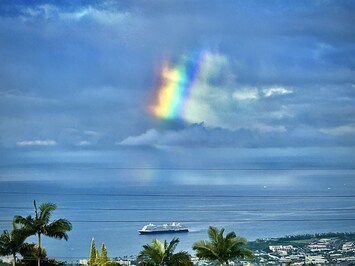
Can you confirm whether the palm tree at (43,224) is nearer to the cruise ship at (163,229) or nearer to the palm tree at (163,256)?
the palm tree at (163,256)

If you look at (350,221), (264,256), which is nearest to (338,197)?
(350,221)

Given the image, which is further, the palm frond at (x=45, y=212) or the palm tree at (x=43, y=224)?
the palm frond at (x=45, y=212)

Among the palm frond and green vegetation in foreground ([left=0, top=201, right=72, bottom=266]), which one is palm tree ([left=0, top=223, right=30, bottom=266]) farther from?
the palm frond

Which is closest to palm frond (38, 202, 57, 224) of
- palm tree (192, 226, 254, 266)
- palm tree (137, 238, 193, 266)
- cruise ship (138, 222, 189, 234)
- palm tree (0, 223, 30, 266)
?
palm tree (0, 223, 30, 266)

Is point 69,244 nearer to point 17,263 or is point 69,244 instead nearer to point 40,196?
point 17,263

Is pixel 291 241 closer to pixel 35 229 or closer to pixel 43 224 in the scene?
pixel 43 224

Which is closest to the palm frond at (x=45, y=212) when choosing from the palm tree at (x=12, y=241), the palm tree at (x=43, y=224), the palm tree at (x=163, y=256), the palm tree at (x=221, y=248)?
the palm tree at (x=43, y=224)
